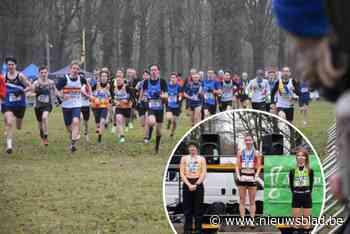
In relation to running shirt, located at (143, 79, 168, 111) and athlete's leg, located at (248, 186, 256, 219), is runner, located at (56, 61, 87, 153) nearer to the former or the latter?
running shirt, located at (143, 79, 168, 111)

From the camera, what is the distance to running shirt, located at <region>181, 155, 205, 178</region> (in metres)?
6.02

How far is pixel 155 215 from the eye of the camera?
29.0 ft

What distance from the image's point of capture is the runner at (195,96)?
63.8ft

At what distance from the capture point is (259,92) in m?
20.2

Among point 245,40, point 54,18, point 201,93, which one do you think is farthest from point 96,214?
point 54,18

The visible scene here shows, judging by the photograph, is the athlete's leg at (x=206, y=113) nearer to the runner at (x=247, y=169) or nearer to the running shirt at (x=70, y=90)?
the running shirt at (x=70, y=90)

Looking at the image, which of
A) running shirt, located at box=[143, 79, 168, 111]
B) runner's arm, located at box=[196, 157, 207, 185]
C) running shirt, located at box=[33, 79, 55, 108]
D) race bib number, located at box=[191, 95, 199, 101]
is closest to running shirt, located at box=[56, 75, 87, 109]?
running shirt, located at box=[33, 79, 55, 108]

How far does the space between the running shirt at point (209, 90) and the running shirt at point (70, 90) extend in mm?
5758

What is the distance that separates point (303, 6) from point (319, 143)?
1526 cm

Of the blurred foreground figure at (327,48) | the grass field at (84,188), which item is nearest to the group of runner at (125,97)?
the grass field at (84,188)

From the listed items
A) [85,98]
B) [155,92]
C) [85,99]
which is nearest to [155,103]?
[155,92]

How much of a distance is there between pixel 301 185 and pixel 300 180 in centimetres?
5

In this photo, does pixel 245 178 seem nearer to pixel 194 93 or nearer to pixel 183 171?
pixel 183 171

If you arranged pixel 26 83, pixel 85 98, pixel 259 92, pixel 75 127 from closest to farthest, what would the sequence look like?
pixel 26 83 → pixel 75 127 → pixel 85 98 → pixel 259 92
